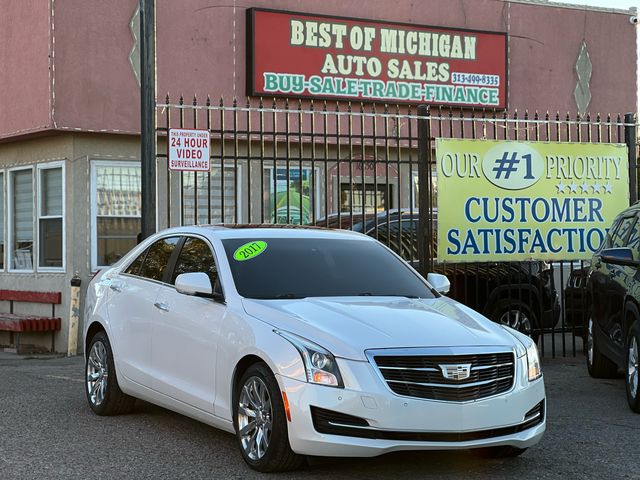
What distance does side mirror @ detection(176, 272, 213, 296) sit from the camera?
697cm

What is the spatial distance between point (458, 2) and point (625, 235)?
9677 millimetres

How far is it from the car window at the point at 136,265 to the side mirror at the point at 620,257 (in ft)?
13.0

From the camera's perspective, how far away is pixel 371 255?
7.93m

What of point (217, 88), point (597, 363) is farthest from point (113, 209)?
point (597, 363)

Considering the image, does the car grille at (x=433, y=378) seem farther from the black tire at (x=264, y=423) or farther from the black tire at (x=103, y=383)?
the black tire at (x=103, y=383)

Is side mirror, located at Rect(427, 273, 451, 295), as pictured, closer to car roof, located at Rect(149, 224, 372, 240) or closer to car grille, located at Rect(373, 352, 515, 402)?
car roof, located at Rect(149, 224, 372, 240)

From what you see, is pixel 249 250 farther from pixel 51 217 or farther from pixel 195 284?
pixel 51 217

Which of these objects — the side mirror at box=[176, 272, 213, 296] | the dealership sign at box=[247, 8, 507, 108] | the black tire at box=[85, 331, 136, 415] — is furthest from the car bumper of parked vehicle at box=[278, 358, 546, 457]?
the dealership sign at box=[247, 8, 507, 108]

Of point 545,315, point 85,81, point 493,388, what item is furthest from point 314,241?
point 85,81

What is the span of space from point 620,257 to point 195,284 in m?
4.01

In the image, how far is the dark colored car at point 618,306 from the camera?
8.91m

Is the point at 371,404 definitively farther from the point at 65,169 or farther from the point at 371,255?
the point at 65,169

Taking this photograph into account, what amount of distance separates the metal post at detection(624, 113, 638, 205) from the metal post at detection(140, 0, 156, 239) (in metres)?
6.08

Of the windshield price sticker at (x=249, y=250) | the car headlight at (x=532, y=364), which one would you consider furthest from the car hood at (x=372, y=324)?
the windshield price sticker at (x=249, y=250)
